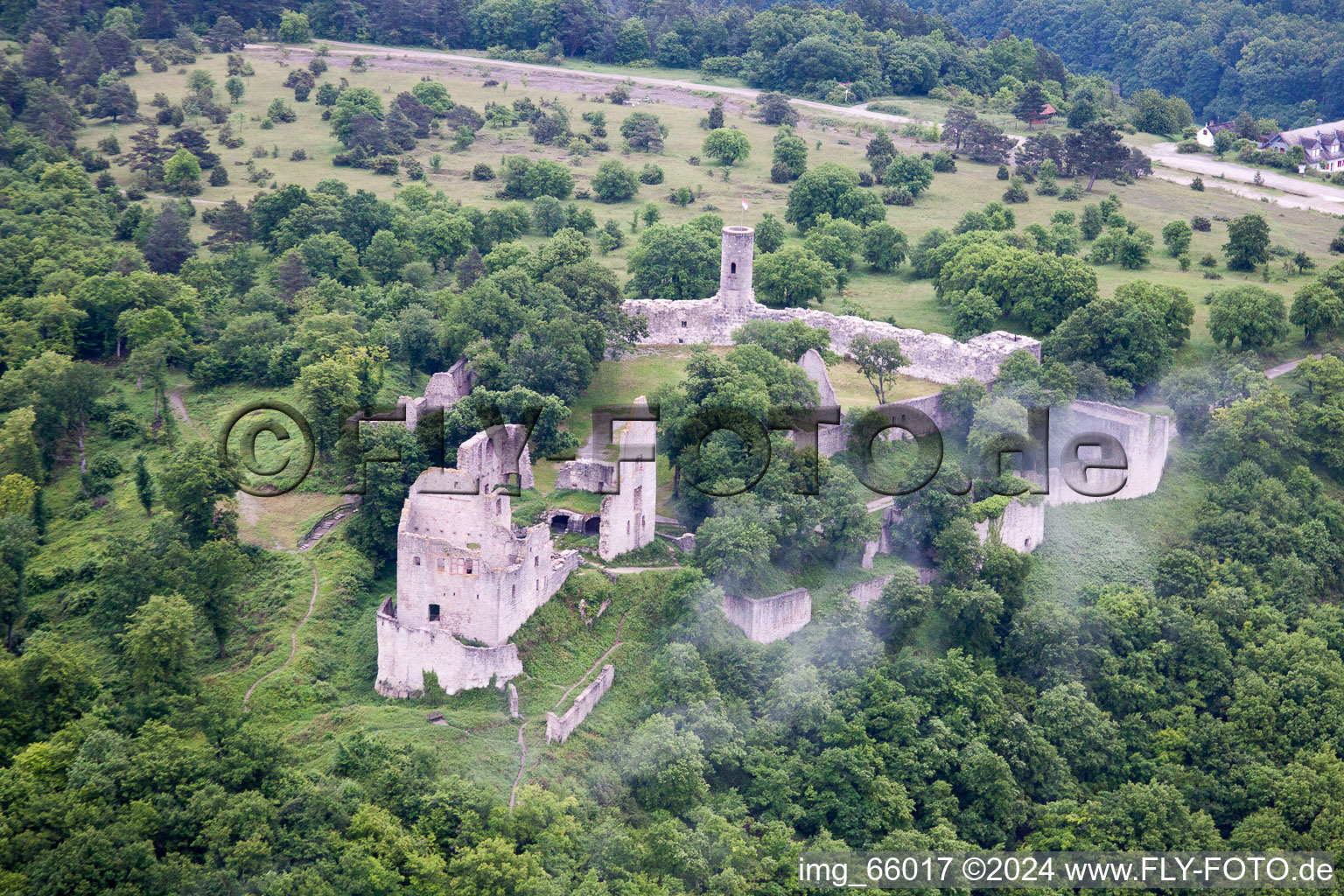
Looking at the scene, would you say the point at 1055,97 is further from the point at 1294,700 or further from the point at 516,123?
the point at 1294,700

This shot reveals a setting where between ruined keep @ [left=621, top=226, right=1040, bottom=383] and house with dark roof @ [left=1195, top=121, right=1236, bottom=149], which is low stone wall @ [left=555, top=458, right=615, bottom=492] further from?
house with dark roof @ [left=1195, top=121, right=1236, bottom=149]

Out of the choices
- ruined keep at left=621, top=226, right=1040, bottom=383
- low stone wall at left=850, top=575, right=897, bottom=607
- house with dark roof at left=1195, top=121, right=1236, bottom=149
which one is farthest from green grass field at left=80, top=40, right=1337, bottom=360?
low stone wall at left=850, top=575, right=897, bottom=607

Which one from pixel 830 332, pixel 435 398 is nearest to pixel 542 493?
pixel 435 398

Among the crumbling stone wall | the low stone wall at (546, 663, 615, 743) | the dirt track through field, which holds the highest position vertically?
the crumbling stone wall

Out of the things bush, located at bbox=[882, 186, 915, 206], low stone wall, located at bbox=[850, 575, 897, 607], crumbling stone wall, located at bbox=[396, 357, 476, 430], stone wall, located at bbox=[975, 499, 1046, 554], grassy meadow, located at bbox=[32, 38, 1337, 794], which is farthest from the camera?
bush, located at bbox=[882, 186, 915, 206]

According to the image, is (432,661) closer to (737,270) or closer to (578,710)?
(578,710)

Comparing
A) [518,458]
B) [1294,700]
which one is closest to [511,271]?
[518,458]
